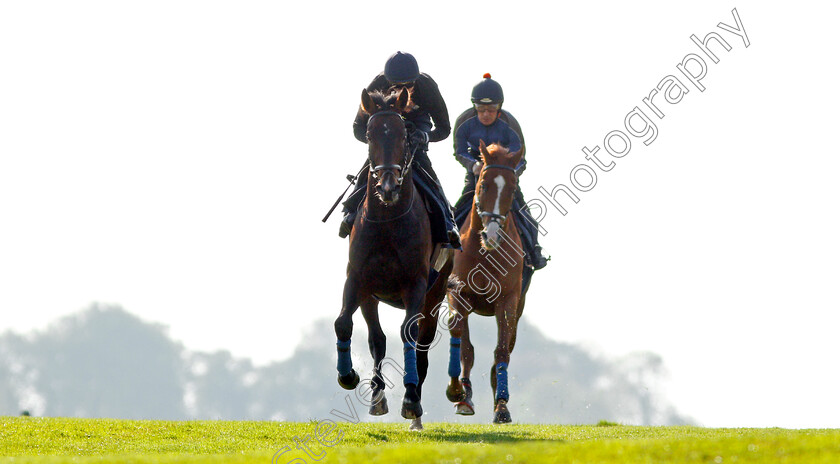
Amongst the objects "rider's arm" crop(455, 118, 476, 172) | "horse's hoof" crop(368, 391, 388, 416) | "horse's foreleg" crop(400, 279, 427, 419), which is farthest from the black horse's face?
"rider's arm" crop(455, 118, 476, 172)

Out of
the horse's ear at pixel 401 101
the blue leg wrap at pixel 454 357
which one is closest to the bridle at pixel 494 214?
the blue leg wrap at pixel 454 357

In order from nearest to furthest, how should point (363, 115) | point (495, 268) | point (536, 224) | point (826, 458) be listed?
point (826, 458), point (363, 115), point (495, 268), point (536, 224)

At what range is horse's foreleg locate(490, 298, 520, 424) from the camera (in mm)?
15671

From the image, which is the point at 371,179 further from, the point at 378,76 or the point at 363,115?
the point at 378,76

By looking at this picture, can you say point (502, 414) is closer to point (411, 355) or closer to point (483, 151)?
point (411, 355)

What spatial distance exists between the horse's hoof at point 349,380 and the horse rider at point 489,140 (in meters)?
4.17

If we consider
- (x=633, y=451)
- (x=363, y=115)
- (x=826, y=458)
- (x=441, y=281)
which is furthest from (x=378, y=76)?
(x=826, y=458)

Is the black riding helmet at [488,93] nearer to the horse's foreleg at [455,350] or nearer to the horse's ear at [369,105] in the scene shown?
the horse's foreleg at [455,350]

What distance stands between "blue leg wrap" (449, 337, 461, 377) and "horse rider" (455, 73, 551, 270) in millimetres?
2041

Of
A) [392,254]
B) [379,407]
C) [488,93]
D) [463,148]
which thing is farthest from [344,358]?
[488,93]

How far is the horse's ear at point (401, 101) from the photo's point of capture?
1249cm

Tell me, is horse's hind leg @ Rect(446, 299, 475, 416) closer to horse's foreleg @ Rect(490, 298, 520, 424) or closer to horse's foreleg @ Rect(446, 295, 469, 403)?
horse's foreleg @ Rect(446, 295, 469, 403)

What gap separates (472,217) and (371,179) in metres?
3.96

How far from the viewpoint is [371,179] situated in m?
12.6
